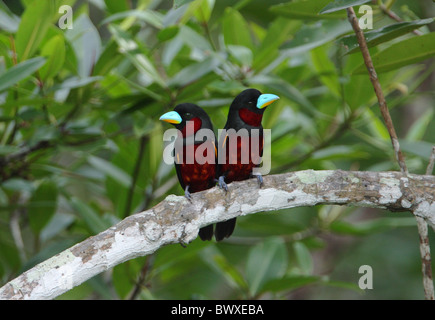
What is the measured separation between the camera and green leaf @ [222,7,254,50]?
110 inches

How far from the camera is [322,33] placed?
251 centimetres

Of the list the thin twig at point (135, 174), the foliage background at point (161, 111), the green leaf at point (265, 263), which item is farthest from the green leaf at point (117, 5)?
the green leaf at point (265, 263)

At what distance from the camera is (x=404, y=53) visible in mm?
2084

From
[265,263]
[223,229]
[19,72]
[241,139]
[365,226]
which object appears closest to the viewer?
[19,72]

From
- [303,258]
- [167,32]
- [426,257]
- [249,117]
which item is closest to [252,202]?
[249,117]

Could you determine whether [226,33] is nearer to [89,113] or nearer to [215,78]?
[215,78]

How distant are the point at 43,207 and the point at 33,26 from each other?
966 millimetres

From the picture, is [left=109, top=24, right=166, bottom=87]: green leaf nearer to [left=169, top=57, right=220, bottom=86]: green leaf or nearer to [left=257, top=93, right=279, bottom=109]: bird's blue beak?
[left=169, top=57, right=220, bottom=86]: green leaf

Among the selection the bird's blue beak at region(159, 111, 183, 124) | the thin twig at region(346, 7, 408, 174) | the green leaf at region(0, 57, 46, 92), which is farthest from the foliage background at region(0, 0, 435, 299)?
the bird's blue beak at region(159, 111, 183, 124)

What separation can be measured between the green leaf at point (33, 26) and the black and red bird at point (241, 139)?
790 millimetres

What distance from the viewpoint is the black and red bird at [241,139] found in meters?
2.11

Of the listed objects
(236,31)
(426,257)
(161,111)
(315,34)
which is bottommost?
(426,257)

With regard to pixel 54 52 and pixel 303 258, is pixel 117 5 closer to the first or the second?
pixel 54 52
